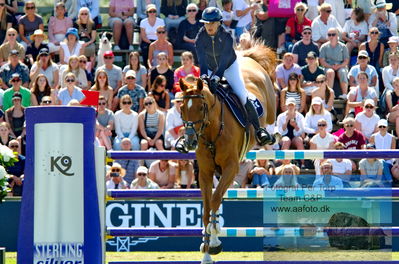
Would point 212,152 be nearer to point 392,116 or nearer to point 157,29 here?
point 392,116

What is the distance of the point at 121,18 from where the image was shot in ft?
67.7

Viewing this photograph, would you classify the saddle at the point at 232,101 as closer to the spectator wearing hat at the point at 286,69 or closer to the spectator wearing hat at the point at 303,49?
the spectator wearing hat at the point at 286,69

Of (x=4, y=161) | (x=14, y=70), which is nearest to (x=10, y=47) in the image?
(x=14, y=70)

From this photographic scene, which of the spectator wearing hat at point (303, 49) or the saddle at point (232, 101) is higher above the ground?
the spectator wearing hat at point (303, 49)

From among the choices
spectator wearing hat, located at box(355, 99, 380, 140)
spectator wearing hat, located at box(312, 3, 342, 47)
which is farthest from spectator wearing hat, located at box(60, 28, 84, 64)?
Result: spectator wearing hat, located at box(355, 99, 380, 140)

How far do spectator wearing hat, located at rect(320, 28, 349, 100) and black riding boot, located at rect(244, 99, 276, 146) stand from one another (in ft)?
24.9

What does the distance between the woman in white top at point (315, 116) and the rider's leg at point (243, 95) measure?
5.40 meters

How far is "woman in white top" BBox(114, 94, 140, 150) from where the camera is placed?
1705cm

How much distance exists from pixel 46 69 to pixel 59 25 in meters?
1.70

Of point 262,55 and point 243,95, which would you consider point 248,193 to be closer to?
point 243,95

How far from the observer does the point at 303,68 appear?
18.9 m

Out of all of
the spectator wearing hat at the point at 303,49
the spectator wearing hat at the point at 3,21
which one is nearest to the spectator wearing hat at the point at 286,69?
the spectator wearing hat at the point at 303,49

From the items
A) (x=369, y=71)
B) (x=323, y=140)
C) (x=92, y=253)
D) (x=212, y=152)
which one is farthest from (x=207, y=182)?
(x=369, y=71)

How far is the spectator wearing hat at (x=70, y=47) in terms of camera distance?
19.3 meters
